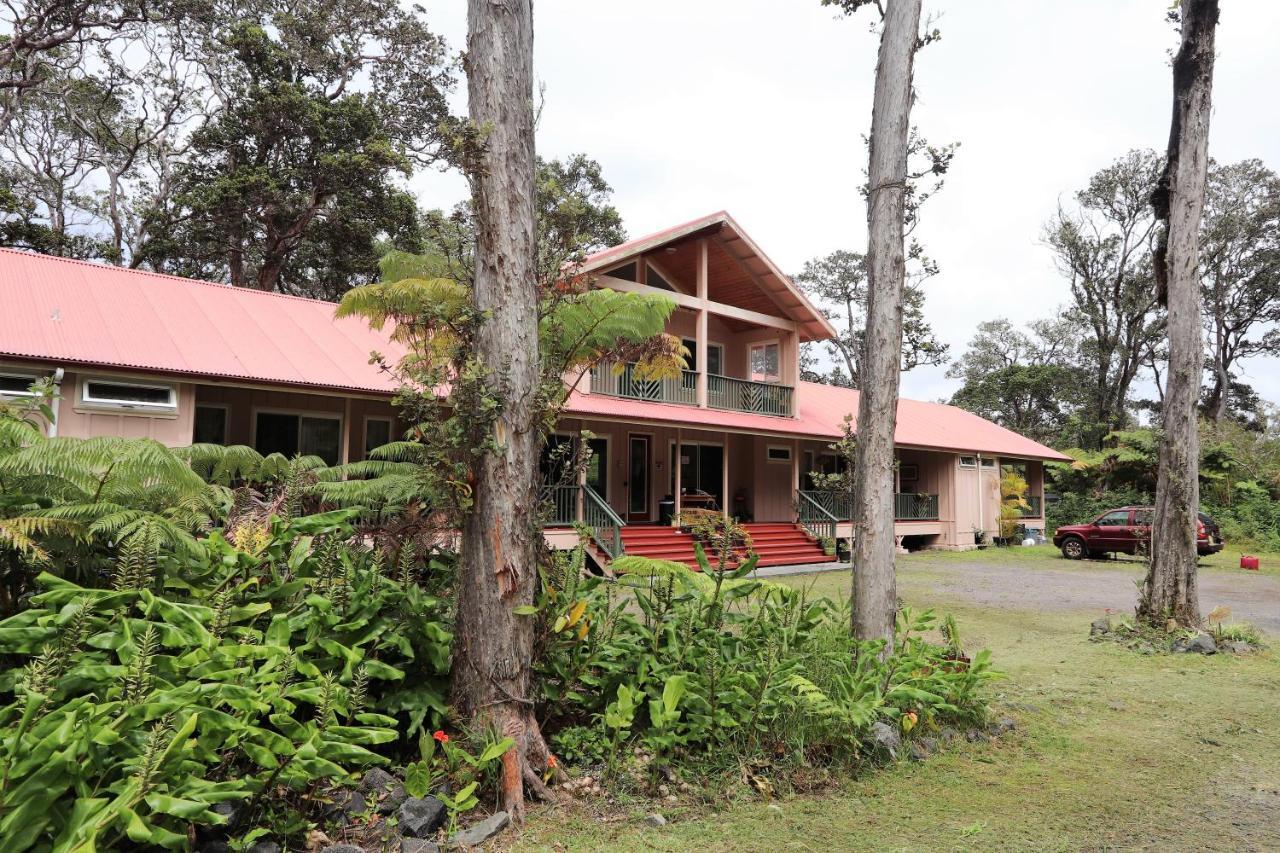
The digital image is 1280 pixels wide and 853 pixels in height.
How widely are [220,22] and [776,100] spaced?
2245 cm

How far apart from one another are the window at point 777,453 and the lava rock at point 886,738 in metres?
16.3

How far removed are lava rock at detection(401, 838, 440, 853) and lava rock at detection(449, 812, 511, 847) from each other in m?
0.07

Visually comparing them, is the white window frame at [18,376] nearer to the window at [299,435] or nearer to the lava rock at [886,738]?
the window at [299,435]

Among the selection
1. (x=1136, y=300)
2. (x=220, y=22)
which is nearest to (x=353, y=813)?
(x=220, y=22)

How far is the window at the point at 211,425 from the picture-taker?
12594mm

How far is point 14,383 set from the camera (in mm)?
9984

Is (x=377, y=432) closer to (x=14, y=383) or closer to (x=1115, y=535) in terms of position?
(x=14, y=383)

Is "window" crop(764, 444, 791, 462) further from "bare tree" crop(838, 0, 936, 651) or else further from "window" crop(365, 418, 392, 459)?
"bare tree" crop(838, 0, 936, 651)

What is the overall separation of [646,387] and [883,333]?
1092cm

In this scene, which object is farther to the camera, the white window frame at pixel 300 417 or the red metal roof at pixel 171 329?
the white window frame at pixel 300 417

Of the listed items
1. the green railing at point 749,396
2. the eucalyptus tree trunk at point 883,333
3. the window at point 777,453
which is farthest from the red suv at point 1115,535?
the eucalyptus tree trunk at point 883,333

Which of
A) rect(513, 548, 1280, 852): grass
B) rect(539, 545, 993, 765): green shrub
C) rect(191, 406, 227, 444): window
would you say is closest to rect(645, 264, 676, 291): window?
rect(191, 406, 227, 444): window

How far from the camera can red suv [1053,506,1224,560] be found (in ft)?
60.7

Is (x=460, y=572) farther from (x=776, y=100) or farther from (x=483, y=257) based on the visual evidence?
(x=776, y=100)
